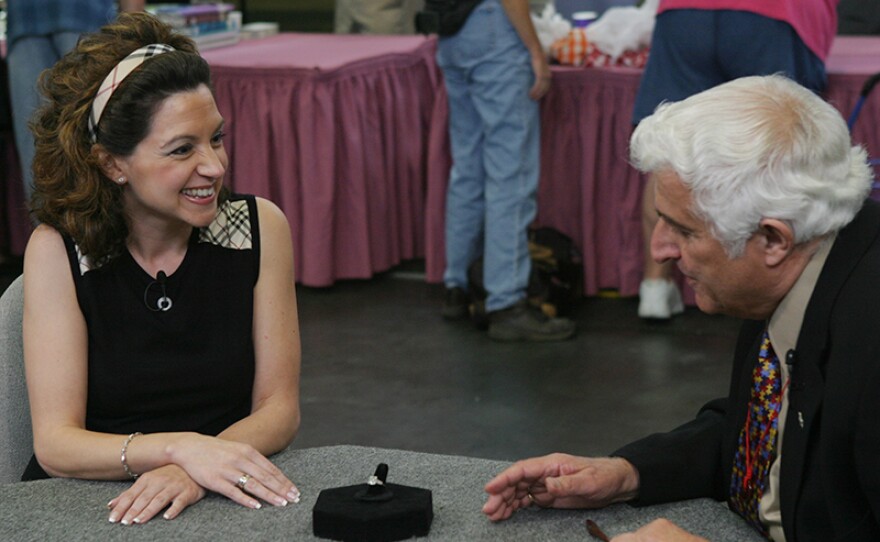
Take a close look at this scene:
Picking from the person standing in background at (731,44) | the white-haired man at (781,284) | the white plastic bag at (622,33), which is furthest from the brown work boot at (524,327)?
the white-haired man at (781,284)

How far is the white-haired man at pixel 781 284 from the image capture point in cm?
148

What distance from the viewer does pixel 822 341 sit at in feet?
4.99

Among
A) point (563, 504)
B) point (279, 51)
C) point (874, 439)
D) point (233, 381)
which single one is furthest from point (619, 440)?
point (279, 51)

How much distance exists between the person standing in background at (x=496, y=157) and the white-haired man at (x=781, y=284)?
2810 mm

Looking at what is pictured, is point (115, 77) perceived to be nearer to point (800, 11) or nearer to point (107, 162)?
point (107, 162)

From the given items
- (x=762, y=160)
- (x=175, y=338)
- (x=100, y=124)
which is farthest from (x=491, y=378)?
(x=762, y=160)

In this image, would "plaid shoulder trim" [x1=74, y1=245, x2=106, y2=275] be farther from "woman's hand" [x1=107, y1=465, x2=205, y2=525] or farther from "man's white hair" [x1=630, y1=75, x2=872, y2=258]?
"man's white hair" [x1=630, y1=75, x2=872, y2=258]

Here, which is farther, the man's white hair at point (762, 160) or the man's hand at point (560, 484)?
the man's hand at point (560, 484)

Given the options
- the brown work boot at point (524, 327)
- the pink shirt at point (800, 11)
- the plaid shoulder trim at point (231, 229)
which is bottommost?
the brown work boot at point (524, 327)

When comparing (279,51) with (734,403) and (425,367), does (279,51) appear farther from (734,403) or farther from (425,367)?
(734,403)

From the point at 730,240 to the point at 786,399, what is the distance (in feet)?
0.72

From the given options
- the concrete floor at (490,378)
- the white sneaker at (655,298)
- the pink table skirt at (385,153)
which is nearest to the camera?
the concrete floor at (490,378)

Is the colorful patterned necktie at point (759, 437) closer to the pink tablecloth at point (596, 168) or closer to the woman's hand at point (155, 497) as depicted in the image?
the woman's hand at point (155, 497)

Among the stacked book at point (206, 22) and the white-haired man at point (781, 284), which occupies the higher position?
the white-haired man at point (781, 284)
